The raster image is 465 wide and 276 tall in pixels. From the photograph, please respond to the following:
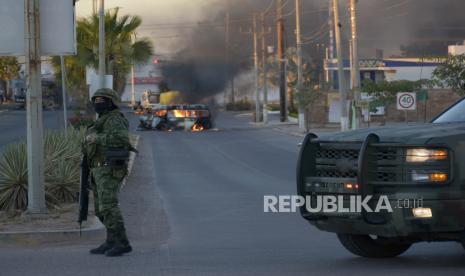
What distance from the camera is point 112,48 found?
124ft

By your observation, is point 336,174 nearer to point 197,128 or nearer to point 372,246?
point 372,246

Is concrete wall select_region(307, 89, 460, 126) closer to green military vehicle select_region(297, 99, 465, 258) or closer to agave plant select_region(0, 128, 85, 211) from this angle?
agave plant select_region(0, 128, 85, 211)

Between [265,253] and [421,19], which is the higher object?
[421,19]

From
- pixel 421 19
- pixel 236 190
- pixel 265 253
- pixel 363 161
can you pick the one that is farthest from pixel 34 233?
pixel 421 19

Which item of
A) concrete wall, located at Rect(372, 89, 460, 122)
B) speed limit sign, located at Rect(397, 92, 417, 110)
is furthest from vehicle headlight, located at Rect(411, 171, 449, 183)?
concrete wall, located at Rect(372, 89, 460, 122)

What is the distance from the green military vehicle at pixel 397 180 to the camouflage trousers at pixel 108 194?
80.9 inches

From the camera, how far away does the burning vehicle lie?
175ft

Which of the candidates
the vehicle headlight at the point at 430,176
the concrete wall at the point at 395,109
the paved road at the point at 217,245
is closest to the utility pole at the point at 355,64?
the concrete wall at the point at 395,109

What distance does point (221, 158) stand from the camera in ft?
100

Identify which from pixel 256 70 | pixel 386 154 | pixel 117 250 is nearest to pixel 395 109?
pixel 256 70

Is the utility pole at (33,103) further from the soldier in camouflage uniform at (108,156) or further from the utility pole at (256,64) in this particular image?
the utility pole at (256,64)

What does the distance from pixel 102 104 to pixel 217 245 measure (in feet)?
7.57

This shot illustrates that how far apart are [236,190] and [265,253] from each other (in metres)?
8.61

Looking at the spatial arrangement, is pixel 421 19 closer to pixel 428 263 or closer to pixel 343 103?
pixel 343 103
